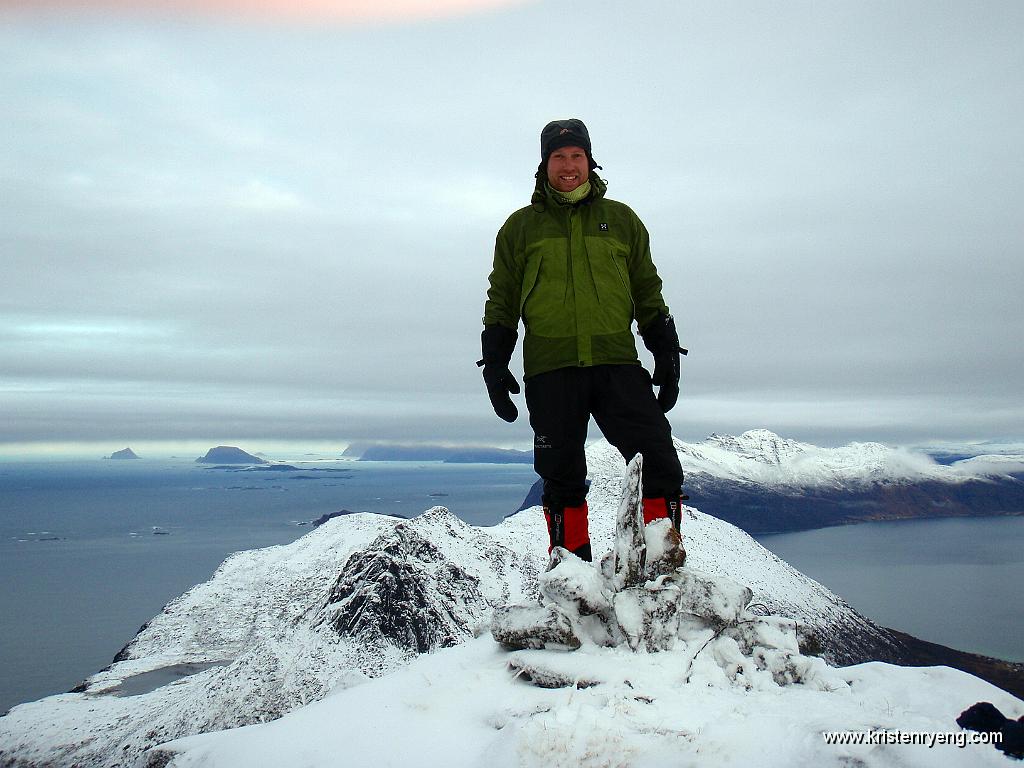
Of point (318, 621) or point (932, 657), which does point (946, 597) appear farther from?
point (318, 621)

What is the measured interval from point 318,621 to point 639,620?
111062mm

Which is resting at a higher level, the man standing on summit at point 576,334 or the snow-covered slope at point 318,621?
the man standing on summit at point 576,334

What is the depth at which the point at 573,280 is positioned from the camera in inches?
271

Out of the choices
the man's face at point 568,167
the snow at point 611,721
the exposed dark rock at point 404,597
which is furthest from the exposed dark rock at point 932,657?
the man's face at point 568,167

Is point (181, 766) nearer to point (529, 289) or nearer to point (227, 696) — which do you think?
point (529, 289)

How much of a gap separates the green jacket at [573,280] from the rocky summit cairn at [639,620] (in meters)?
1.39

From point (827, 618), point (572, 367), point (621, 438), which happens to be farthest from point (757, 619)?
point (827, 618)

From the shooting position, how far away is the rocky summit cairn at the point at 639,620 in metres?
5.06

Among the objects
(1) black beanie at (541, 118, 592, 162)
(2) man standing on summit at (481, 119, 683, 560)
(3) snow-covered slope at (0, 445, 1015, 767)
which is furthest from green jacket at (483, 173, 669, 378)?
(3) snow-covered slope at (0, 445, 1015, 767)

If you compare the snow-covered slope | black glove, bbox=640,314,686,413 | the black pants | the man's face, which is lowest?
the snow-covered slope

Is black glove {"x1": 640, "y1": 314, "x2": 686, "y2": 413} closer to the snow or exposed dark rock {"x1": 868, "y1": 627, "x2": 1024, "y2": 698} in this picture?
the snow

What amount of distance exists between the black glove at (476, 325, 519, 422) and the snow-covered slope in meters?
39.2

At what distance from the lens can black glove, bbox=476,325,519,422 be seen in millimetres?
7223

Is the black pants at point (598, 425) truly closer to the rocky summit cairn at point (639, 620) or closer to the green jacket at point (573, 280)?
the green jacket at point (573, 280)
